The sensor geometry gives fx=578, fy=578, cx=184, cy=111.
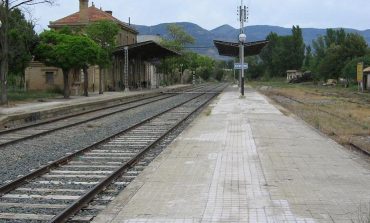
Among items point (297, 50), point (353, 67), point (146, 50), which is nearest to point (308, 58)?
point (297, 50)

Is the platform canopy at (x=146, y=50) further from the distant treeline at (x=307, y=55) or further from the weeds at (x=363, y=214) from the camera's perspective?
the weeds at (x=363, y=214)

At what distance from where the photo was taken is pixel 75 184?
9547 millimetres

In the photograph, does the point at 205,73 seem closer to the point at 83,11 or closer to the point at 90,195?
the point at 83,11

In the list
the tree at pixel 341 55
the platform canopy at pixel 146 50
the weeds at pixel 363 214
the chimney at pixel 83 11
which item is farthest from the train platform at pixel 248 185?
the tree at pixel 341 55

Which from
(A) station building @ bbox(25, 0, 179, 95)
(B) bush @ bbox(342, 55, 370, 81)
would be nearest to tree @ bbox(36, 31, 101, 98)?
(A) station building @ bbox(25, 0, 179, 95)

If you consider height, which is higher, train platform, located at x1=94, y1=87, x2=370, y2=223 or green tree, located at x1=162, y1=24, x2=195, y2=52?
green tree, located at x1=162, y1=24, x2=195, y2=52

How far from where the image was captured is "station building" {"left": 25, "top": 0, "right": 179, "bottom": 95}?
5484cm

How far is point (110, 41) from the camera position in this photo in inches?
2121

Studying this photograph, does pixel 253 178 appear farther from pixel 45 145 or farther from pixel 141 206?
pixel 45 145

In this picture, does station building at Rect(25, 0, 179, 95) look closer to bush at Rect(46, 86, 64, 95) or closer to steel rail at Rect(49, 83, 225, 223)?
bush at Rect(46, 86, 64, 95)

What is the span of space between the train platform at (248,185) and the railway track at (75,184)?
42 centimetres

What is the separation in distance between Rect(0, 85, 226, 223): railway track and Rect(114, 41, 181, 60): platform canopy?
43429 mm

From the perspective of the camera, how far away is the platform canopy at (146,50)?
190 ft

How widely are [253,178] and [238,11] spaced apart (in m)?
46.2
